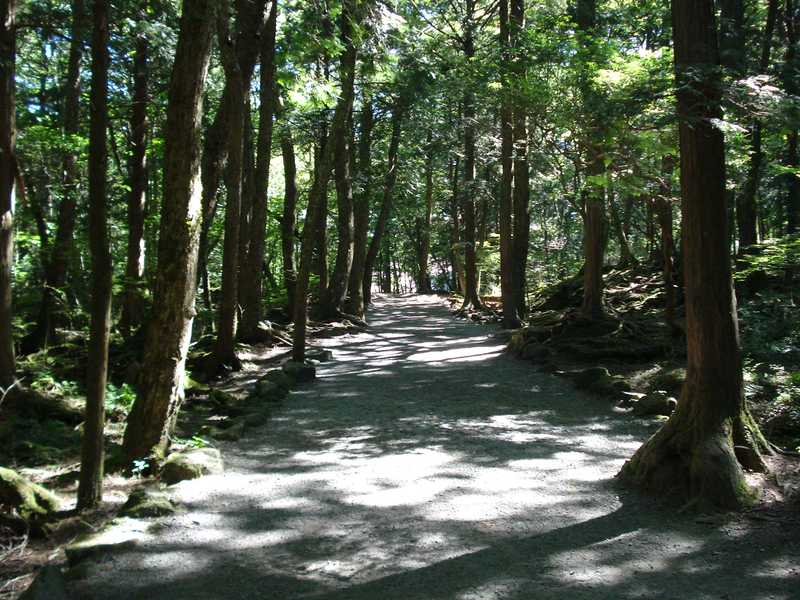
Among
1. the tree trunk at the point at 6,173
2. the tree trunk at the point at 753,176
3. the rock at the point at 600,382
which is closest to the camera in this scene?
the tree trunk at the point at 6,173

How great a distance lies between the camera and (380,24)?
13.8m

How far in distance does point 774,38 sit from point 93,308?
1988 centimetres

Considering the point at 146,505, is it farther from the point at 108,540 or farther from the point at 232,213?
the point at 232,213

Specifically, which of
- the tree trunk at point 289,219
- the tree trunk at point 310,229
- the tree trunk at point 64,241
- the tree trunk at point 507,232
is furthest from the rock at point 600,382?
the tree trunk at point 289,219

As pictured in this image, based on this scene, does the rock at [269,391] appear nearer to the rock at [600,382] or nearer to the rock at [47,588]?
the rock at [600,382]

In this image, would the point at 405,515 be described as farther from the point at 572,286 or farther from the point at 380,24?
the point at 572,286

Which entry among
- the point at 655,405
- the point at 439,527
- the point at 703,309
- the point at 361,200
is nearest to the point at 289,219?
the point at 361,200

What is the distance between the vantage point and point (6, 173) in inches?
355

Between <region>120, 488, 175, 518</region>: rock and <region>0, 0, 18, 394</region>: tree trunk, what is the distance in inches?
195

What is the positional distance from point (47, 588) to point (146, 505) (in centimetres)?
173

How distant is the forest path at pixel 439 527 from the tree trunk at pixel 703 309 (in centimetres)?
56

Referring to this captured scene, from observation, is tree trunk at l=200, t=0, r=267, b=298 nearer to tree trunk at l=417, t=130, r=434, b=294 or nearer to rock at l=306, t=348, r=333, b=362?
rock at l=306, t=348, r=333, b=362

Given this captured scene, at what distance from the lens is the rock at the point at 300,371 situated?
40.0ft

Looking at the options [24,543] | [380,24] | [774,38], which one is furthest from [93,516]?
[774,38]
